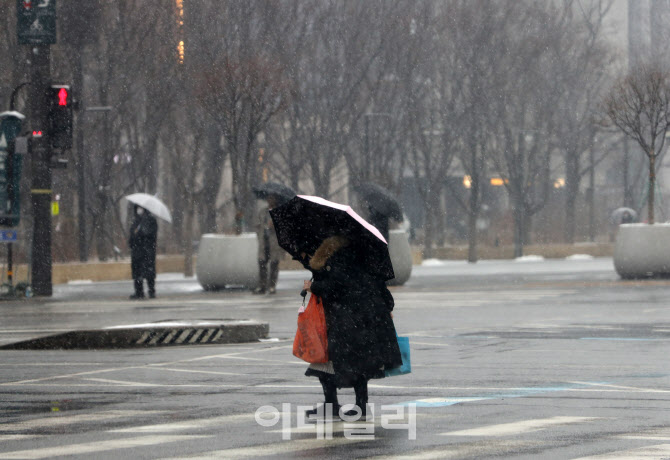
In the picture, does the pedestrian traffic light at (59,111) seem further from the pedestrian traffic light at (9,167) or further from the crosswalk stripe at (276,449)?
the crosswalk stripe at (276,449)

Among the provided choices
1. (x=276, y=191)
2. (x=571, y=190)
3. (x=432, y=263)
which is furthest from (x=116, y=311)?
(x=571, y=190)

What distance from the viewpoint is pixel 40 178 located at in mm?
25234

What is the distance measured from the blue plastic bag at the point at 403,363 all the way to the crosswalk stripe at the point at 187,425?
1040 millimetres

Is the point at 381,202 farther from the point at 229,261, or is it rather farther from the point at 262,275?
the point at 229,261

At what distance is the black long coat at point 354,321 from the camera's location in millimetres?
8820

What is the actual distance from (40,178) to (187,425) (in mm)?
17198

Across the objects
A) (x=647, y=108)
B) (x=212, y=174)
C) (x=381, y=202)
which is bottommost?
(x=381, y=202)

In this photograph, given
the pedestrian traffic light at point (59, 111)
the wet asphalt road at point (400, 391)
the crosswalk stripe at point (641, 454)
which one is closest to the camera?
the crosswalk stripe at point (641, 454)

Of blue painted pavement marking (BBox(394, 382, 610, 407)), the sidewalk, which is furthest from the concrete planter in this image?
blue painted pavement marking (BBox(394, 382, 610, 407))

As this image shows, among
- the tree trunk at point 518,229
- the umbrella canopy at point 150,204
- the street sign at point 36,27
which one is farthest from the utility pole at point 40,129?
the tree trunk at point 518,229

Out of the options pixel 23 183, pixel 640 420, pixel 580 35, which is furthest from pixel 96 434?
pixel 580 35

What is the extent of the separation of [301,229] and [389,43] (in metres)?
29.5

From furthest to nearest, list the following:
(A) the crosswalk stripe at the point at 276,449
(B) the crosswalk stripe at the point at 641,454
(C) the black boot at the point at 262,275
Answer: (C) the black boot at the point at 262,275 → (A) the crosswalk stripe at the point at 276,449 → (B) the crosswalk stripe at the point at 641,454

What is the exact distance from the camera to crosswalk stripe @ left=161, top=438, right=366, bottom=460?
25.0ft
